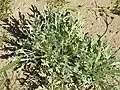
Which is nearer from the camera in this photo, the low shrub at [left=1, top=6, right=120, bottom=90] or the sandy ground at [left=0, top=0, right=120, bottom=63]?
the low shrub at [left=1, top=6, right=120, bottom=90]

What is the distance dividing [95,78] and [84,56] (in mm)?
225

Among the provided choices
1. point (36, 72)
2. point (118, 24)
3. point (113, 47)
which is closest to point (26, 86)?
point (36, 72)

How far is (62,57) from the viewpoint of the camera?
276 cm

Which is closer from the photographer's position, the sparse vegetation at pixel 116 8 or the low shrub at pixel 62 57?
the low shrub at pixel 62 57

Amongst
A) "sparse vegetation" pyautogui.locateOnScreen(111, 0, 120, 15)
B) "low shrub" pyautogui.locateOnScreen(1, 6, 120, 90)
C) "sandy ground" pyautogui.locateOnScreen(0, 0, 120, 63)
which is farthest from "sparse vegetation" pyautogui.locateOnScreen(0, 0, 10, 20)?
"sparse vegetation" pyautogui.locateOnScreen(111, 0, 120, 15)

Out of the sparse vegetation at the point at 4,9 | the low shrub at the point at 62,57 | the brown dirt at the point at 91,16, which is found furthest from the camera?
the sparse vegetation at the point at 4,9

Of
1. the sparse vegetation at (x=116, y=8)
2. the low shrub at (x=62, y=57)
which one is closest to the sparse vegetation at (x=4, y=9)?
the low shrub at (x=62, y=57)

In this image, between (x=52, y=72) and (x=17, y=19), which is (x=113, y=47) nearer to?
(x=52, y=72)

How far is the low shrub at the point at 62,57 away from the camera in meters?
2.70

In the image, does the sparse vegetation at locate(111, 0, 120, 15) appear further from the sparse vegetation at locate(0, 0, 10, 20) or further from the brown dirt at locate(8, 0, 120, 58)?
the sparse vegetation at locate(0, 0, 10, 20)

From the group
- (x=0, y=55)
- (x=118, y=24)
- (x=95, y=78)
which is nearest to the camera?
(x=95, y=78)

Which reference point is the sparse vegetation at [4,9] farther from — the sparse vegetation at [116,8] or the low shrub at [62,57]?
the sparse vegetation at [116,8]

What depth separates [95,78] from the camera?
2.70m

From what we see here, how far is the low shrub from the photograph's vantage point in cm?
270
